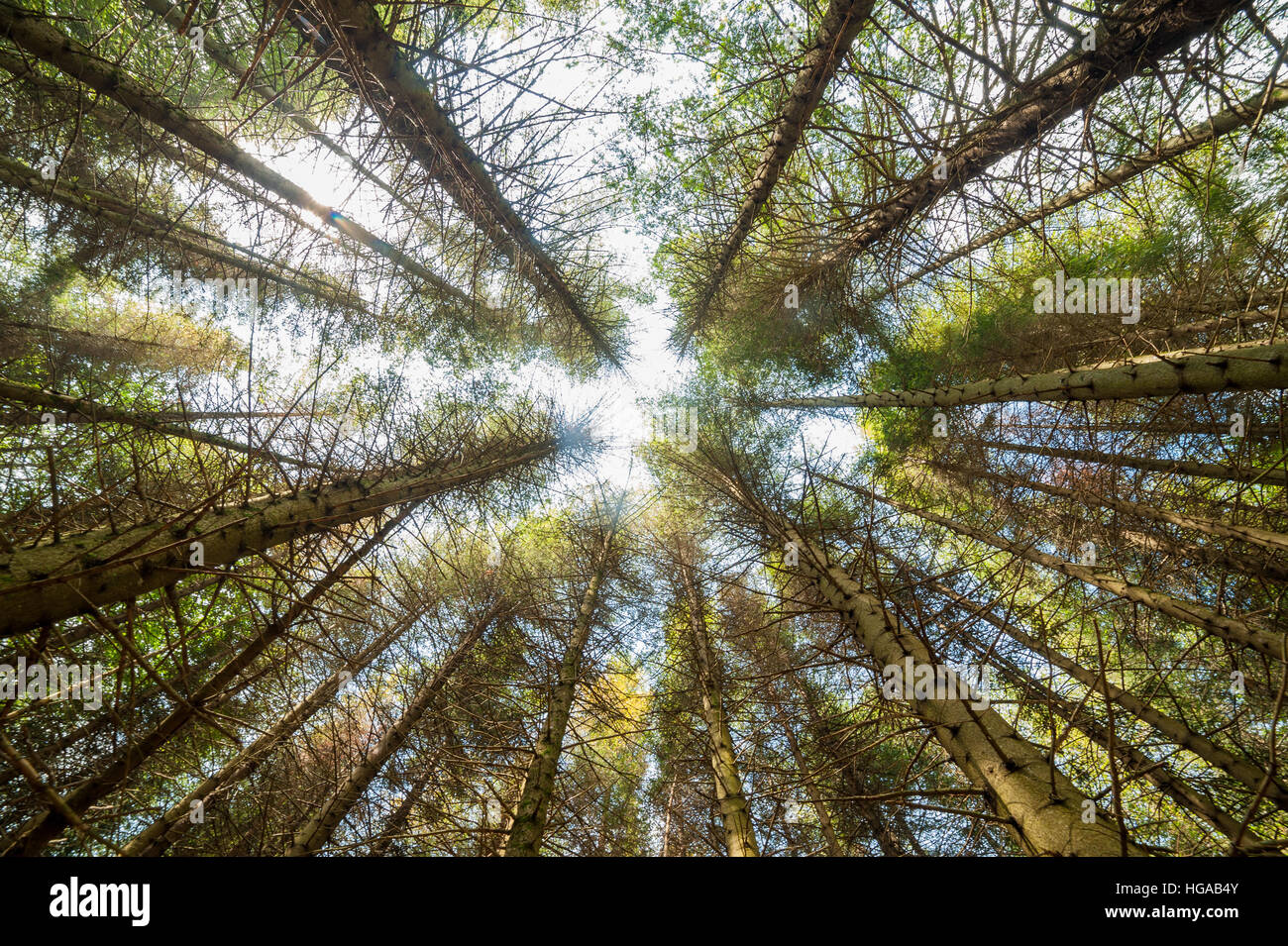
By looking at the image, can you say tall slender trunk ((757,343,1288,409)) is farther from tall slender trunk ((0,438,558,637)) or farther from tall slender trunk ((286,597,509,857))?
tall slender trunk ((286,597,509,857))

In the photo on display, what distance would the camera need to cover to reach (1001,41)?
104 inches

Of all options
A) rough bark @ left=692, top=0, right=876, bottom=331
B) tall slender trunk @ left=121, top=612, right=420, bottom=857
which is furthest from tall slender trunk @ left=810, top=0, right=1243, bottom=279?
tall slender trunk @ left=121, top=612, right=420, bottom=857

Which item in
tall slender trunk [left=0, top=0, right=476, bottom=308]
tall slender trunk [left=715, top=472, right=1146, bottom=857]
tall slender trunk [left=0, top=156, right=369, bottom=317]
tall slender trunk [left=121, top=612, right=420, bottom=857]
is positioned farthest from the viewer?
tall slender trunk [left=0, top=156, right=369, bottom=317]

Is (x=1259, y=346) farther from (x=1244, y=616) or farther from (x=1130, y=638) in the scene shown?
(x=1130, y=638)

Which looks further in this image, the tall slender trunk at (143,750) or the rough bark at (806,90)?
the rough bark at (806,90)

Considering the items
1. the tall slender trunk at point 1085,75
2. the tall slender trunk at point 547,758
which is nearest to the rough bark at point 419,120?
the tall slender trunk at point 1085,75

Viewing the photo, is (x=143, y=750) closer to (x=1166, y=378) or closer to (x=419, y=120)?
(x=419, y=120)

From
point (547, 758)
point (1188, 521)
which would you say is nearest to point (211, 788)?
point (547, 758)

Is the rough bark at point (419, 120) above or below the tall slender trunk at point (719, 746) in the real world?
above

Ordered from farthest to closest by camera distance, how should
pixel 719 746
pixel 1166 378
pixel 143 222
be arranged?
pixel 143 222 < pixel 719 746 < pixel 1166 378

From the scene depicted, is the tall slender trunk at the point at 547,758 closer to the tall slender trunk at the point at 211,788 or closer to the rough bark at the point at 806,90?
the tall slender trunk at the point at 211,788

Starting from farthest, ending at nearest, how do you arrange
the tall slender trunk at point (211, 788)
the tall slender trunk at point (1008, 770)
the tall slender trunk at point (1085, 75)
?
1. the tall slender trunk at point (211, 788)
2. the tall slender trunk at point (1085, 75)
3. the tall slender trunk at point (1008, 770)

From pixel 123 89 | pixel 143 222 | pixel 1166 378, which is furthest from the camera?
pixel 143 222

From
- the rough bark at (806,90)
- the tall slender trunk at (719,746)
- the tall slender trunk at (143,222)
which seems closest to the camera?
the rough bark at (806,90)
